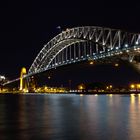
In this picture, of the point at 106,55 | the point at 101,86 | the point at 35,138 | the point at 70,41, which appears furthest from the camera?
the point at 101,86


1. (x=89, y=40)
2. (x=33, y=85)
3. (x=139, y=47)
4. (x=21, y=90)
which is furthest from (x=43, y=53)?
(x=139, y=47)

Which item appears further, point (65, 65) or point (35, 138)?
point (65, 65)

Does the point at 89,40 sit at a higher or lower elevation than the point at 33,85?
higher

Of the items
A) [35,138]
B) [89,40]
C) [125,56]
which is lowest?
[35,138]

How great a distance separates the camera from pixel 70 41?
347 ft

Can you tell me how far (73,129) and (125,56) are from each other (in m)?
55.2

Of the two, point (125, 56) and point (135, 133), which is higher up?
point (125, 56)

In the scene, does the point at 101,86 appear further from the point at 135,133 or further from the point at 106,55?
the point at 135,133

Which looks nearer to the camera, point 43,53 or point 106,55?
point 106,55

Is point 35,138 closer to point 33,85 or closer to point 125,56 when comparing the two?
point 125,56

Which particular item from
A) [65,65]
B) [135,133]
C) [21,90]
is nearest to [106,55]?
[65,65]

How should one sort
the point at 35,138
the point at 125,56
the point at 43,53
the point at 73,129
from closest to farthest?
the point at 35,138, the point at 73,129, the point at 125,56, the point at 43,53

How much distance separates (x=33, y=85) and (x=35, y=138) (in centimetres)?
12020

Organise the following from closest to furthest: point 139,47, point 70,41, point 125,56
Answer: point 139,47 < point 125,56 < point 70,41
